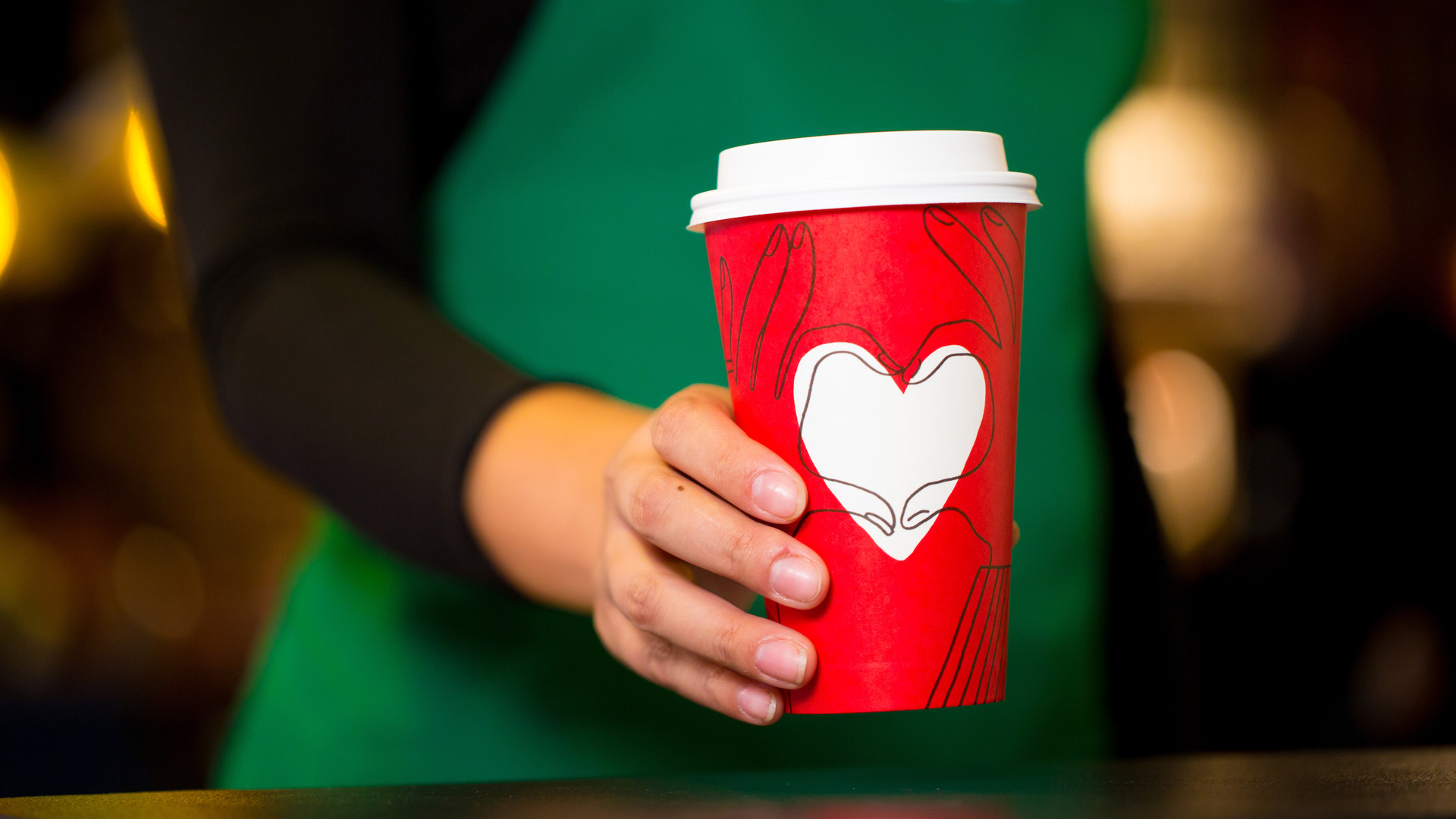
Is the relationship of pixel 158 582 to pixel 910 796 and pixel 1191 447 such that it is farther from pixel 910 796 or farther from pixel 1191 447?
pixel 910 796

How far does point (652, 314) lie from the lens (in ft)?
3.28

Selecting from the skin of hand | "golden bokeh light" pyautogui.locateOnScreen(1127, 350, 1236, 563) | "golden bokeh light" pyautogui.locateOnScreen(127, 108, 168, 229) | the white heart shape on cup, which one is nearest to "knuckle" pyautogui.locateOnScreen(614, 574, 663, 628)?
the skin of hand

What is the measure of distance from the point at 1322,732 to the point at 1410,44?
7.74 feet

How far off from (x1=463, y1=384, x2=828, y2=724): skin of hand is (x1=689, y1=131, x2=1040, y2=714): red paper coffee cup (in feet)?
0.10

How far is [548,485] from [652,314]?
0.32 metres

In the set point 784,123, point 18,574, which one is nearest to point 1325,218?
point 784,123

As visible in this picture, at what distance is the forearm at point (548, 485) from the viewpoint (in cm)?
71

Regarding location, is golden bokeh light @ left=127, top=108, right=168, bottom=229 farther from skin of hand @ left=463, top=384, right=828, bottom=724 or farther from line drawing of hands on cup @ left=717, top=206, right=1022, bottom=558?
line drawing of hands on cup @ left=717, top=206, right=1022, bottom=558

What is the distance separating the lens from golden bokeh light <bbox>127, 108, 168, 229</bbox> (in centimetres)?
290

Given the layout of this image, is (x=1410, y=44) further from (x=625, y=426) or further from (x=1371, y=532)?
(x=625, y=426)

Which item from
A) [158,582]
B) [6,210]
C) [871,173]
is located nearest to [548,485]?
[871,173]

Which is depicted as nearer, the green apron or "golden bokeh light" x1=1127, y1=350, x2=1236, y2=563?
the green apron

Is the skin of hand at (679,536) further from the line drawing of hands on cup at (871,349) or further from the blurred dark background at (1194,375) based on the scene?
the blurred dark background at (1194,375)

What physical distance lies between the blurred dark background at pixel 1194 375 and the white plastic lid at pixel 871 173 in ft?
9.00
